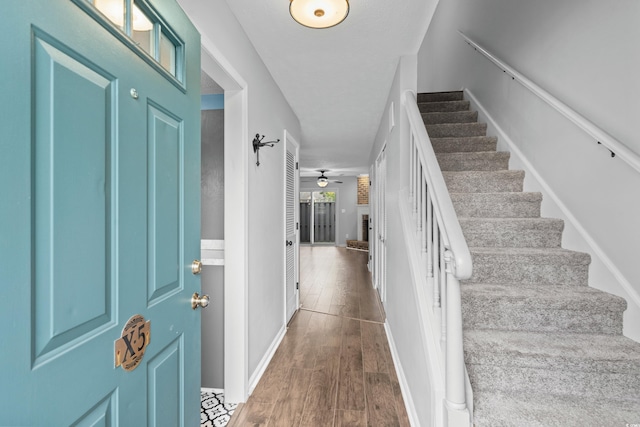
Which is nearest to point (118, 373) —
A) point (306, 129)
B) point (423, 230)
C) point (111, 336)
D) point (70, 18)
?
point (111, 336)

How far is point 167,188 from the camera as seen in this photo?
0.95 metres

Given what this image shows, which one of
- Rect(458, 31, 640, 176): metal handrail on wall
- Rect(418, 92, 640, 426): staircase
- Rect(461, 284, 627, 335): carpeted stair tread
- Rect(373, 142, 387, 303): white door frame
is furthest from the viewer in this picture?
Rect(373, 142, 387, 303): white door frame

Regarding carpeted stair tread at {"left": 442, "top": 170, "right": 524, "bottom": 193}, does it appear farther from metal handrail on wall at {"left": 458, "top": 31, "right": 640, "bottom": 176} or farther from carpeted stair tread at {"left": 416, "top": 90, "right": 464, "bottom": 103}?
carpeted stair tread at {"left": 416, "top": 90, "right": 464, "bottom": 103}

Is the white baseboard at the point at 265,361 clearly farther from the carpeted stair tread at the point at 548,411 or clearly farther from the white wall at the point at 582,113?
the white wall at the point at 582,113

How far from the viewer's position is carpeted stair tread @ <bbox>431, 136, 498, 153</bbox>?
2793mm

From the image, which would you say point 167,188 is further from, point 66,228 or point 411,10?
point 411,10

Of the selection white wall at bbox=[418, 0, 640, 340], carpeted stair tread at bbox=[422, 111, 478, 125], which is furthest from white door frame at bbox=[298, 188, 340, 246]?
white wall at bbox=[418, 0, 640, 340]

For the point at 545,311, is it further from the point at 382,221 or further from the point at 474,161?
the point at 382,221

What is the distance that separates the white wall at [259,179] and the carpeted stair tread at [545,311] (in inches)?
56.6

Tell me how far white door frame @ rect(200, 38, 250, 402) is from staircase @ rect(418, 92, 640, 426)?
1.35m

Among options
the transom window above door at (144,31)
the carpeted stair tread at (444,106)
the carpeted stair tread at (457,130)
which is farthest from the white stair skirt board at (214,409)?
the carpeted stair tread at (444,106)

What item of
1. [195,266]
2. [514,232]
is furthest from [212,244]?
[514,232]

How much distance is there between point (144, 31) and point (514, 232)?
2354 mm

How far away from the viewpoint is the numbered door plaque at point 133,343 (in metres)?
0.74
